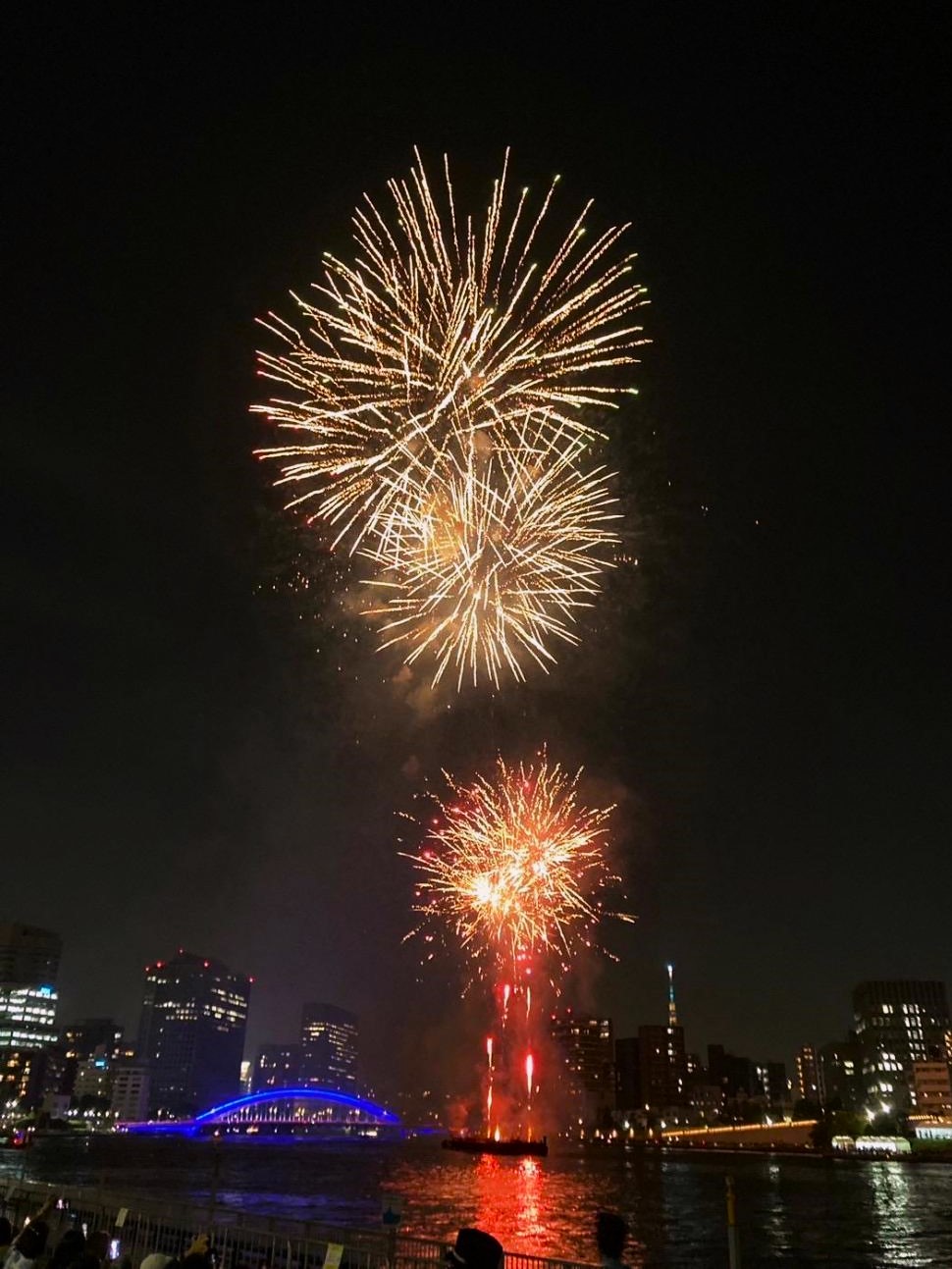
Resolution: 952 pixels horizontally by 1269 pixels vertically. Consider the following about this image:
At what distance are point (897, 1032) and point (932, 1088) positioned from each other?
803 inches

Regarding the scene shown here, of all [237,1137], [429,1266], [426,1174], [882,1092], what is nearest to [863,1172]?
[426,1174]

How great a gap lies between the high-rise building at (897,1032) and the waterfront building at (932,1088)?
31.3ft

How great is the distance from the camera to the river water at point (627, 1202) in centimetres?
3847

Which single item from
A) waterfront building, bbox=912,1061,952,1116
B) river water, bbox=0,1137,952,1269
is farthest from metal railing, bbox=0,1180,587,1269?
waterfront building, bbox=912,1061,952,1116

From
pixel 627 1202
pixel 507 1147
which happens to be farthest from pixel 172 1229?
pixel 507 1147

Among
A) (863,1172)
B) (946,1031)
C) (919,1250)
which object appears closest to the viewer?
(919,1250)

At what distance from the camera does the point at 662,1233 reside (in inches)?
1742

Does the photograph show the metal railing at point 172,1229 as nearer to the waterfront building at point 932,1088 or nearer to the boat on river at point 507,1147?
the boat on river at point 507,1147

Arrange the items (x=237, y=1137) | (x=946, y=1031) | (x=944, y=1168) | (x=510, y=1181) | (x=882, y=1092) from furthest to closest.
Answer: (x=237, y=1137)
(x=946, y=1031)
(x=882, y=1092)
(x=944, y=1168)
(x=510, y=1181)

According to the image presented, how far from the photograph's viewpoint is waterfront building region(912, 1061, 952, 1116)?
474 feet

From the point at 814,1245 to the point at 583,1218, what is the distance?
431 inches

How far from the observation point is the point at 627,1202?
6106 centimetres

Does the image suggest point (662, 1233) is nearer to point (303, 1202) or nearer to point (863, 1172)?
point (303, 1202)

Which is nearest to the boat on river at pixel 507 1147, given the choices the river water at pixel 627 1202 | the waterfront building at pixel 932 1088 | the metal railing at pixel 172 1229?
the river water at pixel 627 1202
